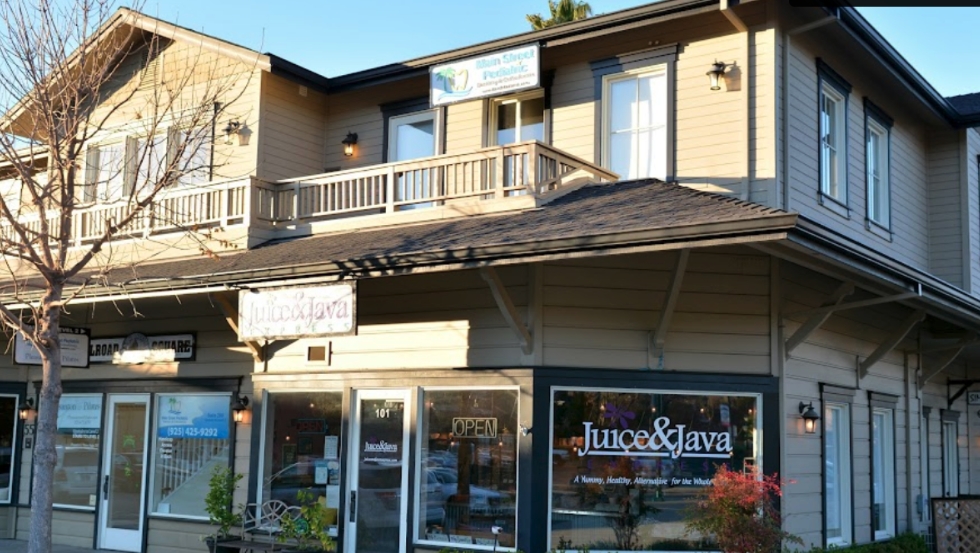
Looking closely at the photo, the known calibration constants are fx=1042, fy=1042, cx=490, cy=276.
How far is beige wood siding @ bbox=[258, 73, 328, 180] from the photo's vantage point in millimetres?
16219

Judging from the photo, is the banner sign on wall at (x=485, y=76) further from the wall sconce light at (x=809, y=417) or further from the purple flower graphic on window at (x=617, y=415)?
Result: the wall sconce light at (x=809, y=417)

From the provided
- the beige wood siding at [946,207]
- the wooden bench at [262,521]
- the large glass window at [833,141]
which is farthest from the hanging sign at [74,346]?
the beige wood siding at [946,207]

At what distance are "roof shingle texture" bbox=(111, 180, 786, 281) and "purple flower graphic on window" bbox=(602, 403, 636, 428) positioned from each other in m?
2.20

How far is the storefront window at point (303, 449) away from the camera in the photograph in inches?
521

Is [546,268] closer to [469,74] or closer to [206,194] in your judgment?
[469,74]

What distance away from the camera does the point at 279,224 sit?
14.9m

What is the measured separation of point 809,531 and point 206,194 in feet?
31.2

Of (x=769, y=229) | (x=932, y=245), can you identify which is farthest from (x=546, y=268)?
Result: (x=932, y=245)

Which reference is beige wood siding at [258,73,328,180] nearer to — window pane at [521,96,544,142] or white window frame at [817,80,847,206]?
window pane at [521,96,544,142]

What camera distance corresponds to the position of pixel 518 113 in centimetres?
1513

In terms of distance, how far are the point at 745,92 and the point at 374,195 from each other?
16.2 feet

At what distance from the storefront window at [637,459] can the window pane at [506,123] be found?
16.3 ft

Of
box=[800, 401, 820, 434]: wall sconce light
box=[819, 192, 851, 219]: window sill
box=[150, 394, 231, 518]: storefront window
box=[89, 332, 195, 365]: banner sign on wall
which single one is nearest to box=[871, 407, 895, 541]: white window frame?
box=[800, 401, 820, 434]: wall sconce light

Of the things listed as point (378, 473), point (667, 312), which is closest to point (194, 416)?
point (378, 473)
